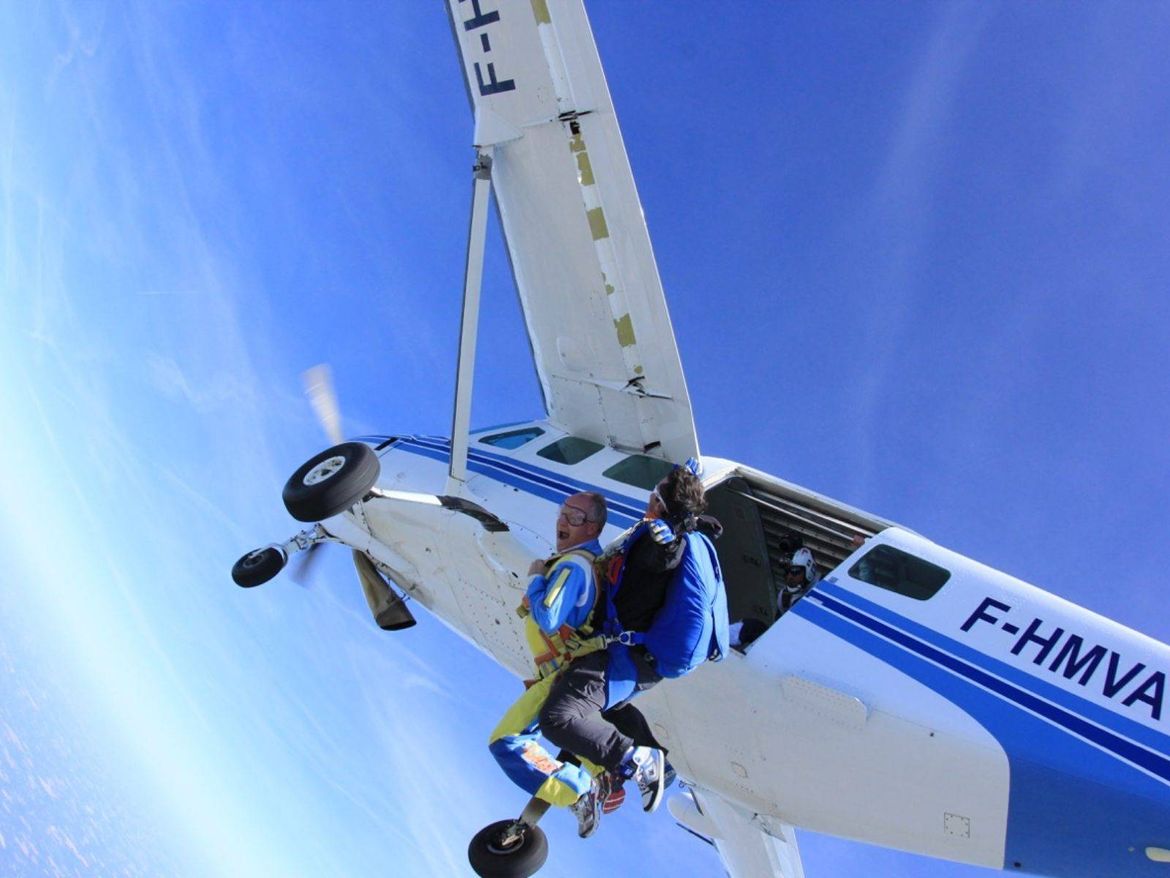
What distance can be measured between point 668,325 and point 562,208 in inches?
64.0

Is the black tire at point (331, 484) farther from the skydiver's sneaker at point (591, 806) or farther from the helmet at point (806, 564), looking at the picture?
the helmet at point (806, 564)

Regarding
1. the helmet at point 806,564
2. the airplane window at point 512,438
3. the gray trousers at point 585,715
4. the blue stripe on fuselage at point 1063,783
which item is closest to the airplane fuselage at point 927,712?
the blue stripe on fuselage at point 1063,783

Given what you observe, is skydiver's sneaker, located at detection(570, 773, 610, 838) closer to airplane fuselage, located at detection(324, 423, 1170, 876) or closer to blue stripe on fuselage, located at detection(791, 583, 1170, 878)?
airplane fuselage, located at detection(324, 423, 1170, 876)

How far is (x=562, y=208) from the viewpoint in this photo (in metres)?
8.86

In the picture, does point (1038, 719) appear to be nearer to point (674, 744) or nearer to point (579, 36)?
point (674, 744)

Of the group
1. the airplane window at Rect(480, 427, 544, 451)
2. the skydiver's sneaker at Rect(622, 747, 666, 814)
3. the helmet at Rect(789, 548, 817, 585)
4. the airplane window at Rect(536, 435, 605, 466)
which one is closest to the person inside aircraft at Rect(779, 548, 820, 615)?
the helmet at Rect(789, 548, 817, 585)

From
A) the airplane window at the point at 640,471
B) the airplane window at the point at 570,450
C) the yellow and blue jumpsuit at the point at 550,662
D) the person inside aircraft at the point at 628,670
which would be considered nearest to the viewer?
the yellow and blue jumpsuit at the point at 550,662

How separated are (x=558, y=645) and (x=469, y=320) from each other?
3.79 m

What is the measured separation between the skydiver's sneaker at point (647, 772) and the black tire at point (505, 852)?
70cm

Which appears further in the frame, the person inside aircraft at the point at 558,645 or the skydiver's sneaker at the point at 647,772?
the skydiver's sneaker at the point at 647,772

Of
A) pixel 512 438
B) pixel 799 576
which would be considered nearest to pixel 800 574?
pixel 799 576

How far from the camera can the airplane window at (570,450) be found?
9391 mm

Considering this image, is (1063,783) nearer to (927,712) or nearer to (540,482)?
(927,712)

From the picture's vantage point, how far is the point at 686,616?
5.12 metres
